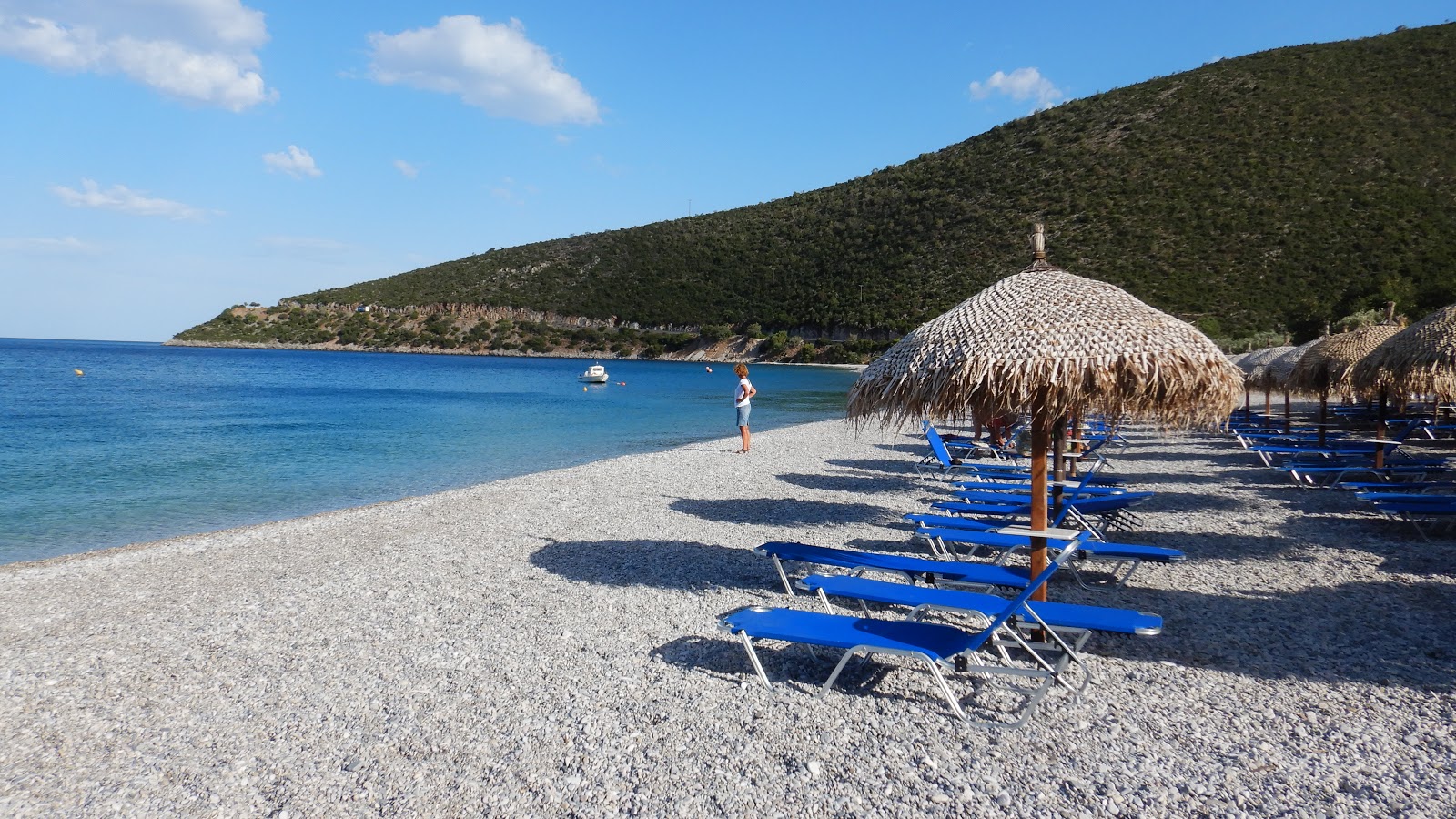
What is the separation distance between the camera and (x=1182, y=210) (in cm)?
4597


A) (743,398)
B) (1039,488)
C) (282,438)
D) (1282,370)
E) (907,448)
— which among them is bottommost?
(282,438)

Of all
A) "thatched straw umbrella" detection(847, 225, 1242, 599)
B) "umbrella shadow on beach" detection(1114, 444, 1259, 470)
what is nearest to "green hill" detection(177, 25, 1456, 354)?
"umbrella shadow on beach" detection(1114, 444, 1259, 470)

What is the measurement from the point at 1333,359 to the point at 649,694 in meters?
14.0

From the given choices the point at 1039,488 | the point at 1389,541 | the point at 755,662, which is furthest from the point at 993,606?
the point at 1389,541

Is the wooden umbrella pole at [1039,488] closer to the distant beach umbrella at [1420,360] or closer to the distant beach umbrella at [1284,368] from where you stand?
the distant beach umbrella at [1420,360]

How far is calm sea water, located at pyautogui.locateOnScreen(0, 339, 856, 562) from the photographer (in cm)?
1166

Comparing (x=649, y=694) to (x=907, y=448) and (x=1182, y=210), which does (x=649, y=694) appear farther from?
(x=1182, y=210)

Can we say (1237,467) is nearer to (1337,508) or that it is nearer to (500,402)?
(1337,508)

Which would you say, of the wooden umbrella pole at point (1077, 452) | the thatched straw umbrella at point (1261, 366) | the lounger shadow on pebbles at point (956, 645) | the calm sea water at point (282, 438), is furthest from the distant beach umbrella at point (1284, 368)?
the lounger shadow on pebbles at point (956, 645)

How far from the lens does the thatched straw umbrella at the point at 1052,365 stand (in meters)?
4.85

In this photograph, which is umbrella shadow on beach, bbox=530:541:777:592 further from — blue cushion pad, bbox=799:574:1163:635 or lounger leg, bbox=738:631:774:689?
lounger leg, bbox=738:631:774:689

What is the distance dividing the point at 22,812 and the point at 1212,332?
4107cm

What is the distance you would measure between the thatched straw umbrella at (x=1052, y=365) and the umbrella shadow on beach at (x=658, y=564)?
5.83ft

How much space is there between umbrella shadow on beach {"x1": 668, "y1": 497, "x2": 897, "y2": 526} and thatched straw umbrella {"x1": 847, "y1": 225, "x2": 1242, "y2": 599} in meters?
3.28
